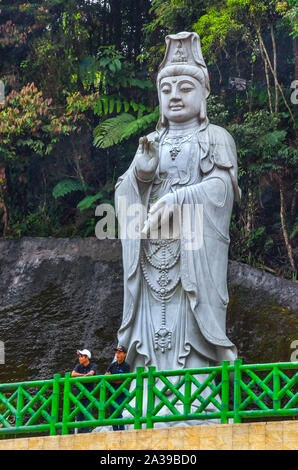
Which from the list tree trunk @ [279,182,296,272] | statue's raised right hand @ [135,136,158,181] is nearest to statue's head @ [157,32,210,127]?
statue's raised right hand @ [135,136,158,181]

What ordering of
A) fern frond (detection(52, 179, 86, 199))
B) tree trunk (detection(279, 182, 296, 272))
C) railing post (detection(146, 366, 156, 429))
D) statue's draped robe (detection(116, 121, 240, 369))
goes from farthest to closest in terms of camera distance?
fern frond (detection(52, 179, 86, 199))
tree trunk (detection(279, 182, 296, 272))
statue's draped robe (detection(116, 121, 240, 369))
railing post (detection(146, 366, 156, 429))

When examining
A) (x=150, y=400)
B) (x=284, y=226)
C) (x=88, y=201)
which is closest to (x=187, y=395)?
(x=150, y=400)

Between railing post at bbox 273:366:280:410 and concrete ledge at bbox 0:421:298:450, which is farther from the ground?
railing post at bbox 273:366:280:410

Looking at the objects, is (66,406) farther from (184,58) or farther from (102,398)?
(184,58)

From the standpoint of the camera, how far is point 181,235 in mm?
14109

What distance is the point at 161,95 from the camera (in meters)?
15.0

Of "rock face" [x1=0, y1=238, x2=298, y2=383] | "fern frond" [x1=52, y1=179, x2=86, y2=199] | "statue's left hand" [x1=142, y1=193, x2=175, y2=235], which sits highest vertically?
"fern frond" [x1=52, y1=179, x2=86, y2=199]

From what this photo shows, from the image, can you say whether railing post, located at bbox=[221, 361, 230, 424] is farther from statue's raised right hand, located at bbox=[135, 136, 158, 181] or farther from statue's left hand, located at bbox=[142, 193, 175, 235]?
statue's raised right hand, located at bbox=[135, 136, 158, 181]

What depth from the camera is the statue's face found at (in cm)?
1488

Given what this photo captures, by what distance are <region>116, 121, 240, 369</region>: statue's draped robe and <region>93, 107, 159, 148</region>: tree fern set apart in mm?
5490

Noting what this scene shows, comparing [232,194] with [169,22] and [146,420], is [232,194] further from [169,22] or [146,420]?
[169,22]

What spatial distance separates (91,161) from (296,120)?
12.8ft

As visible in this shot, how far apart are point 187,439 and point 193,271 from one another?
2.98m
